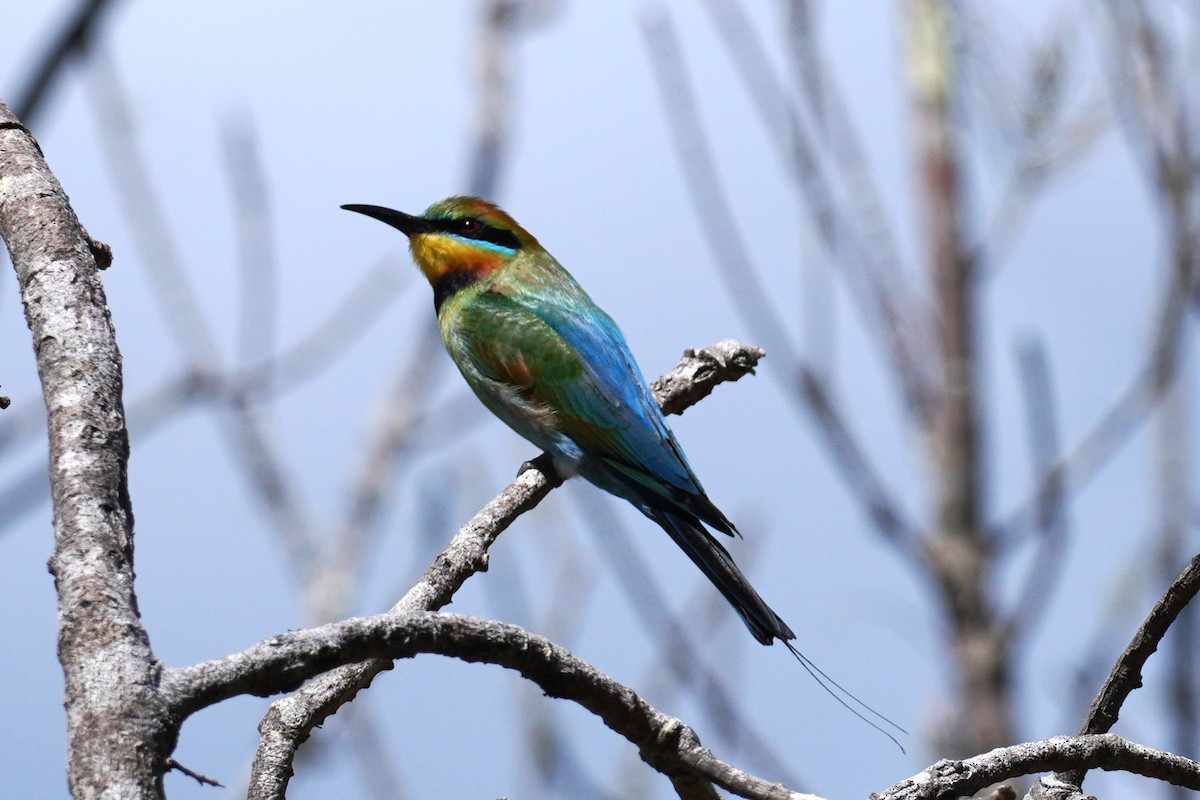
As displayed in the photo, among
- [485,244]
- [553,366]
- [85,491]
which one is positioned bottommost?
[85,491]

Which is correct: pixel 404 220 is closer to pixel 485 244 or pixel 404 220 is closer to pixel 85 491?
pixel 485 244

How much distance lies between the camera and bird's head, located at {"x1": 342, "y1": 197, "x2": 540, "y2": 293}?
5035 millimetres

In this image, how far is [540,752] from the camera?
5.10 meters

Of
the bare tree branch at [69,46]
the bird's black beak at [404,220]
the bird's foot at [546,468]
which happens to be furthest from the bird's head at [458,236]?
the bare tree branch at [69,46]

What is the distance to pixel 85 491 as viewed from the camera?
1.56m

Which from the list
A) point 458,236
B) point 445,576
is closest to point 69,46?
point 445,576

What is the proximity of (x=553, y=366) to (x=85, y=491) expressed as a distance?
10.1 ft

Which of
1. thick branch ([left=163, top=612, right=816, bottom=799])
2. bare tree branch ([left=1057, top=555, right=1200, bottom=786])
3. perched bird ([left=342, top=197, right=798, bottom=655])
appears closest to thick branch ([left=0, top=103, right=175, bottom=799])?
thick branch ([left=163, top=612, right=816, bottom=799])

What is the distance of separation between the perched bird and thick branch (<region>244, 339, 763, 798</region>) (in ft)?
0.78

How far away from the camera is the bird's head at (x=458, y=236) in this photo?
5035 mm

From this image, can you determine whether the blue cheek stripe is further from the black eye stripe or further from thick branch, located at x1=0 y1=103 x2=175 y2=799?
thick branch, located at x1=0 y1=103 x2=175 y2=799

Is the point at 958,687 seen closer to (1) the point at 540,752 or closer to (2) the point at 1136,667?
(1) the point at 540,752

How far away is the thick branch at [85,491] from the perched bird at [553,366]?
2099mm

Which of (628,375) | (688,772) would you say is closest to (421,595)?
(688,772)
